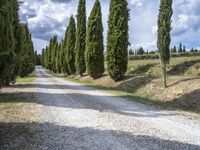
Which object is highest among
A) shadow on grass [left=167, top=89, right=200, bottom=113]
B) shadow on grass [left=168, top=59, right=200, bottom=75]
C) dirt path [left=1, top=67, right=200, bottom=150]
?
shadow on grass [left=168, top=59, right=200, bottom=75]

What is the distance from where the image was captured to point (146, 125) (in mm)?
11055

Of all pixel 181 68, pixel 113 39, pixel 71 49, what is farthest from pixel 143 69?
pixel 71 49

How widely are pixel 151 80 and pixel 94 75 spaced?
1488 centimetres

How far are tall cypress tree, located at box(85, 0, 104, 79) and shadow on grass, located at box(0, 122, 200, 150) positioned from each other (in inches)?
1129

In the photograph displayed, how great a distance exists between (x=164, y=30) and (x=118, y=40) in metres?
9.93

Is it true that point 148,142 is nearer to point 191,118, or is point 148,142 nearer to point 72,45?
point 191,118

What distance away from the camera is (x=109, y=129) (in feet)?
33.9

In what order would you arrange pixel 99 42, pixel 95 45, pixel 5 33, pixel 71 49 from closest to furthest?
pixel 5 33, pixel 95 45, pixel 99 42, pixel 71 49

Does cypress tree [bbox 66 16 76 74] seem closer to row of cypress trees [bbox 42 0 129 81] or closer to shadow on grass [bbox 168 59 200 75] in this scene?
row of cypress trees [bbox 42 0 129 81]

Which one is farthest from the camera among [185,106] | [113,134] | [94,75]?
[94,75]

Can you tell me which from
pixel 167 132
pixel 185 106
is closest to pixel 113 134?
pixel 167 132

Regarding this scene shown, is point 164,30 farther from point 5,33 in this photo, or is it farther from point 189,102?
point 5,33

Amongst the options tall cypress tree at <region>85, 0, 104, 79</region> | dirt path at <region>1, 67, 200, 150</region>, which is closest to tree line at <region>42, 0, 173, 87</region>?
tall cypress tree at <region>85, 0, 104, 79</region>

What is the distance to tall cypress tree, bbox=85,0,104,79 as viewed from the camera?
129ft
